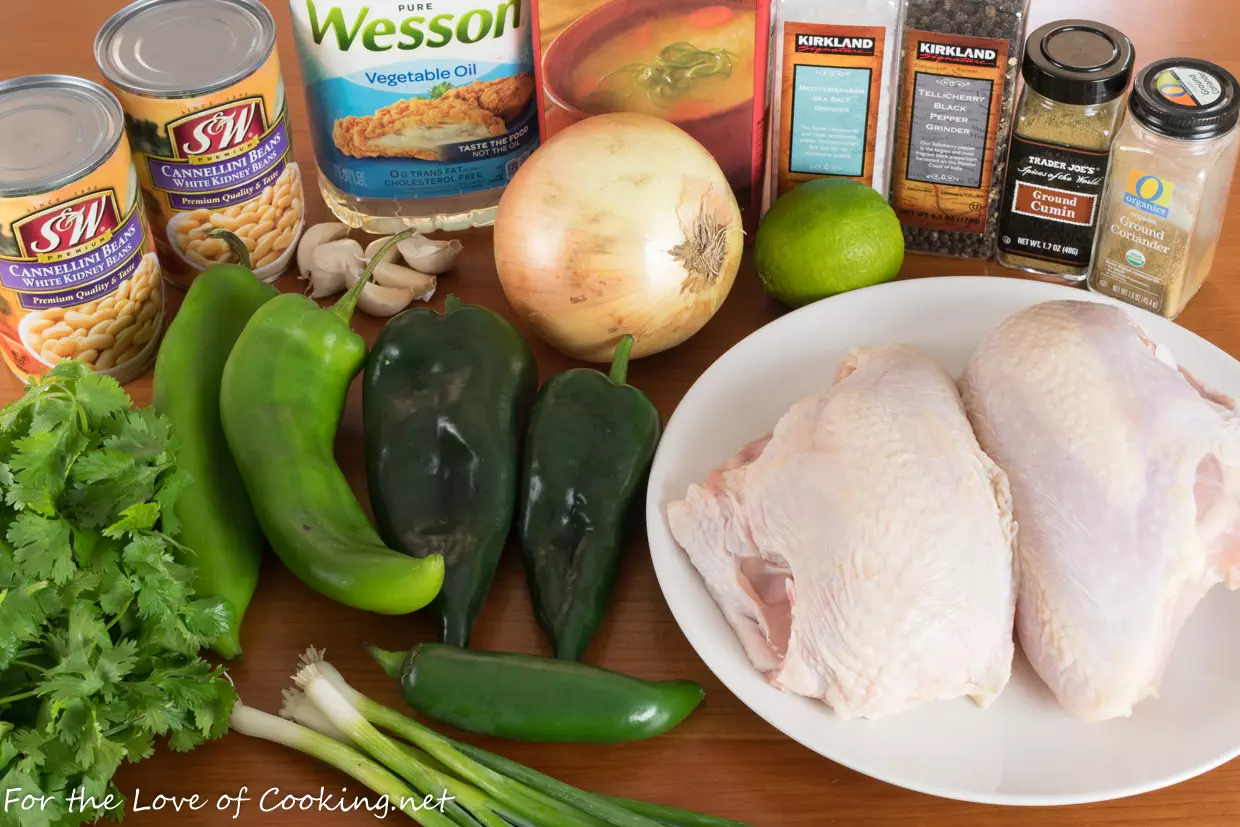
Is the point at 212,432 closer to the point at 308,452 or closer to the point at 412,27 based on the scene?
the point at 308,452

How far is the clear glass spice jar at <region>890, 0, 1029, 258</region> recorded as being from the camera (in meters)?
1.20

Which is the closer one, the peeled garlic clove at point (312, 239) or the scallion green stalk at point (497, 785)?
the scallion green stalk at point (497, 785)

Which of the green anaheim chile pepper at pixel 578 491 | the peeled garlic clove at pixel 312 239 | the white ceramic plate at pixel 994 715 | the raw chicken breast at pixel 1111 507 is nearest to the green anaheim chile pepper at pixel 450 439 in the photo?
the green anaheim chile pepper at pixel 578 491

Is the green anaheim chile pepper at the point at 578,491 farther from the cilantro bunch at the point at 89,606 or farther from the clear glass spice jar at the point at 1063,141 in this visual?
the clear glass spice jar at the point at 1063,141

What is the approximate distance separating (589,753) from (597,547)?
0.16 meters

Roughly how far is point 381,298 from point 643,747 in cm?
53

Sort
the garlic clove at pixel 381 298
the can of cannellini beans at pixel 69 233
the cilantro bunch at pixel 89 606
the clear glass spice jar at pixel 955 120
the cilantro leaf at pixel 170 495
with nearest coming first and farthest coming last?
the cilantro bunch at pixel 89 606 → the cilantro leaf at pixel 170 495 → the can of cannellini beans at pixel 69 233 → the clear glass spice jar at pixel 955 120 → the garlic clove at pixel 381 298

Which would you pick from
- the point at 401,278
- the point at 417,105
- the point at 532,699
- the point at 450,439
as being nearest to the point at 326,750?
the point at 532,699

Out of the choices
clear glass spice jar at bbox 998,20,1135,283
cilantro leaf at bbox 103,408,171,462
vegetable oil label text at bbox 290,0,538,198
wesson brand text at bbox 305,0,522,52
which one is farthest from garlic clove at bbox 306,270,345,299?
clear glass spice jar at bbox 998,20,1135,283

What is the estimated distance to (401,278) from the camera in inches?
51.8

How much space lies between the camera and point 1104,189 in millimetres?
1221

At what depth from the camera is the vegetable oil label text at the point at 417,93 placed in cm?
124

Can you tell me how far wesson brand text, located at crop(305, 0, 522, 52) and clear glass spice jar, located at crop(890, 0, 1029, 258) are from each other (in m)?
0.37

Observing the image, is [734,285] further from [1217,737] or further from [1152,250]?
[1217,737]
